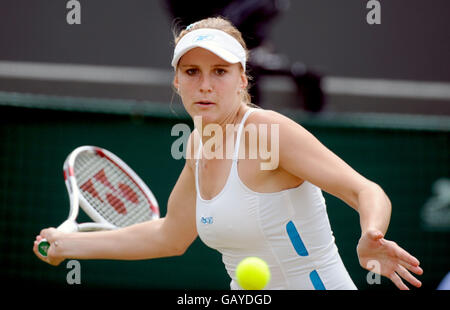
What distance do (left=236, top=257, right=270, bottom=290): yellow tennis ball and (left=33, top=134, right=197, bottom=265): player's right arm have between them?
1.89 feet

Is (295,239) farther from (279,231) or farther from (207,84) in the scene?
(207,84)

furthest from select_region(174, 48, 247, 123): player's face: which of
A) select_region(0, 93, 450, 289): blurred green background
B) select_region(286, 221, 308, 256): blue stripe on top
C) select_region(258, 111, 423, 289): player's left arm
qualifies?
select_region(0, 93, 450, 289): blurred green background

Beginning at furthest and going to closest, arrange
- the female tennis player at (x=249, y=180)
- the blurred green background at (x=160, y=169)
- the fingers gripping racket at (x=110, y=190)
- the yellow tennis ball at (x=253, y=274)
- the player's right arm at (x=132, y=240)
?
the blurred green background at (x=160, y=169), the fingers gripping racket at (x=110, y=190), the player's right arm at (x=132, y=240), the female tennis player at (x=249, y=180), the yellow tennis ball at (x=253, y=274)

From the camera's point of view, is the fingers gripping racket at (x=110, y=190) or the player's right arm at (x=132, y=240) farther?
the fingers gripping racket at (x=110, y=190)

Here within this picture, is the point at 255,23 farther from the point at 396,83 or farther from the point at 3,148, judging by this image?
the point at 3,148

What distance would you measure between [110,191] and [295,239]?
1125 mm

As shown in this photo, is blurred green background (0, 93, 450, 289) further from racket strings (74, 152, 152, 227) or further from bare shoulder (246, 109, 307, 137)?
bare shoulder (246, 109, 307, 137)

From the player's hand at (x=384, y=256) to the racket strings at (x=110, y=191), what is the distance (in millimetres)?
1498

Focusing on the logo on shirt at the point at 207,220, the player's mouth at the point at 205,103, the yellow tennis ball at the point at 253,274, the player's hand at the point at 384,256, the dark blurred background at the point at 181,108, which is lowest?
the player's hand at the point at 384,256

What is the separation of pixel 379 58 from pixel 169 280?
8.65 ft

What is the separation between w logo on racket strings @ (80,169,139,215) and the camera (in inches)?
128

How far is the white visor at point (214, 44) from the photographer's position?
240 cm

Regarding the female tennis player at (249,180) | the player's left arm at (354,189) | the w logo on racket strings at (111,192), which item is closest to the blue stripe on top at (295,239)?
the female tennis player at (249,180)

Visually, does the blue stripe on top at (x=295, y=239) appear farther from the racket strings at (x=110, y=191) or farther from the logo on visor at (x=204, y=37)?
the racket strings at (x=110, y=191)
